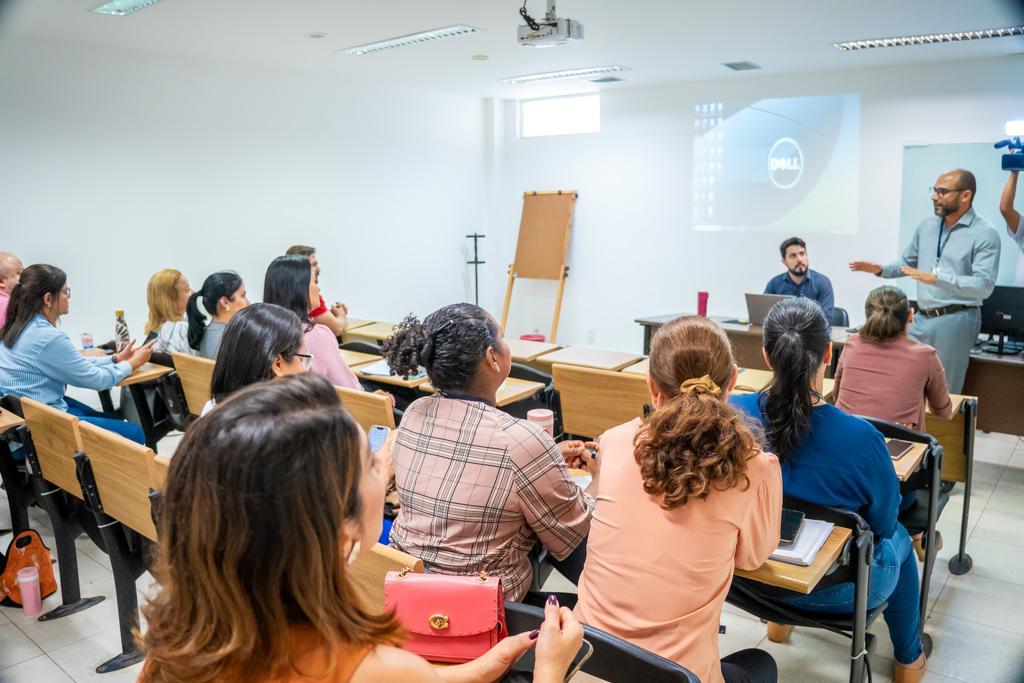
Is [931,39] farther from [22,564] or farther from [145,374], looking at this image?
[22,564]

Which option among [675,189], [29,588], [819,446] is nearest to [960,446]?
[819,446]

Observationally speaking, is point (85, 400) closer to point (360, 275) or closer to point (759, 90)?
point (360, 275)

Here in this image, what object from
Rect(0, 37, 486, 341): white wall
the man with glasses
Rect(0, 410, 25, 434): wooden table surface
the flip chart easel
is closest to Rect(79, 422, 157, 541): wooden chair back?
Rect(0, 410, 25, 434): wooden table surface

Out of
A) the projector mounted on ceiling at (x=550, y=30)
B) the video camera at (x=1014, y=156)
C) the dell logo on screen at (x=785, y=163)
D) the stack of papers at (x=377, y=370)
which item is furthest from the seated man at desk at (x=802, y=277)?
the stack of papers at (x=377, y=370)

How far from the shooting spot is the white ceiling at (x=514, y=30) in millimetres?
4137

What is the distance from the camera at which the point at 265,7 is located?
163 inches

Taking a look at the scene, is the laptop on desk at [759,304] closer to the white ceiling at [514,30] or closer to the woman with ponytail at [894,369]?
the white ceiling at [514,30]

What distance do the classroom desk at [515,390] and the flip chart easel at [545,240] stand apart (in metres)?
4.40

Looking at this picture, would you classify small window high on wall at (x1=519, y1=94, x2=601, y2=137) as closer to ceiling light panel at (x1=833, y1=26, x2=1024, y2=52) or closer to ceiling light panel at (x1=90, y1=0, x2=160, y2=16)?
ceiling light panel at (x1=833, y1=26, x2=1024, y2=52)

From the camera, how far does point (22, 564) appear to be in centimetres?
289

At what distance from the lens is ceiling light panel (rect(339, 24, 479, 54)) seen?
480 centimetres

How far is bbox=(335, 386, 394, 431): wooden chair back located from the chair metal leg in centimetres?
226

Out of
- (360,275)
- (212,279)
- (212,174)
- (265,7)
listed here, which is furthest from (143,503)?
(360,275)

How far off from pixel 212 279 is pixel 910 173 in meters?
5.38
